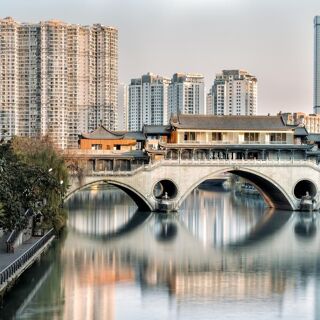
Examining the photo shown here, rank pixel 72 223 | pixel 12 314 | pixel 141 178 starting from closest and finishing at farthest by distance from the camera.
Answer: pixel 12 314 < pixel 72 223 < pixel 141 178

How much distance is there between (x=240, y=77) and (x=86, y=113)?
41608 millimetres

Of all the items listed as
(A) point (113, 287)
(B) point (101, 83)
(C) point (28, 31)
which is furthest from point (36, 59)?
(A) point (113, 287)

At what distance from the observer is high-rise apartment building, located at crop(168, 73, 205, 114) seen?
15012cm

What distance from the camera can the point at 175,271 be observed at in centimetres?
3688

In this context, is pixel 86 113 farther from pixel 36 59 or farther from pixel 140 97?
pixel 140 97

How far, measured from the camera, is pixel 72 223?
58.1 meters

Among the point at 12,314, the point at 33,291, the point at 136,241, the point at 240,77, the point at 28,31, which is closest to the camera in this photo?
the point at 12,314

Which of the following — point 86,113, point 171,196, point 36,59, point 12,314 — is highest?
point 36,59

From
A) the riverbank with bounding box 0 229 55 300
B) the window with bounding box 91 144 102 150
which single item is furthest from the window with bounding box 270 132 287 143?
the riverbank with bounding box 0 229 55 300

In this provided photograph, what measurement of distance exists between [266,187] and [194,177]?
855 centimetres

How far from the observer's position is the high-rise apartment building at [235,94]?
14375 centimetres

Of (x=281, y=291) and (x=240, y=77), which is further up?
(x=240, y=77)

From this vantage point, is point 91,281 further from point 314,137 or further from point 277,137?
point 314,137

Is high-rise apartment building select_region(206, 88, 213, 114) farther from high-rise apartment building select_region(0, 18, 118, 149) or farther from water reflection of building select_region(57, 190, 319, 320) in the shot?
water reflection of building select_region(57, 190, 319, 320)
